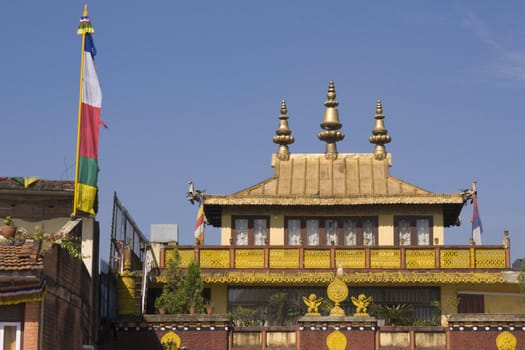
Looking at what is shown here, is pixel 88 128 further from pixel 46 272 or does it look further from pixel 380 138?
pixel 380 138

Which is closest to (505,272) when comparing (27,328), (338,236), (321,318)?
(338,236)

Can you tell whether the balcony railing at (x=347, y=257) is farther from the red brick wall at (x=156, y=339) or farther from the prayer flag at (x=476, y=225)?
the red brick wall at (x=156, y=339)

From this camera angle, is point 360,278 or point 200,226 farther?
point 200,226

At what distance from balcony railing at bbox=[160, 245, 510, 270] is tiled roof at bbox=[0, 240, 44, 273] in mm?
17075

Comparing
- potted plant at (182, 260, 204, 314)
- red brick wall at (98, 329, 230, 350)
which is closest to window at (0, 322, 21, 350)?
red brick wall at (98, 329, 230, 350)

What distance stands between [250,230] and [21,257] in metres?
21.2

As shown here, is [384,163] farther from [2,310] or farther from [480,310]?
[2,310]

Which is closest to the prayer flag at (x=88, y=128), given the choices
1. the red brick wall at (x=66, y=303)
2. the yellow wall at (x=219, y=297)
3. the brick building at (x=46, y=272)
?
the brick building at (x=46, y=272)

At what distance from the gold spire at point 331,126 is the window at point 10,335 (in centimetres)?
2488

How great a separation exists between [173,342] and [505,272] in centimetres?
1378

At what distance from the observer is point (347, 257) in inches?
1602

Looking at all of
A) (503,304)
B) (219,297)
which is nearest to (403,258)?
(503,304)

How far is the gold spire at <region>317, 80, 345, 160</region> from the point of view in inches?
1845

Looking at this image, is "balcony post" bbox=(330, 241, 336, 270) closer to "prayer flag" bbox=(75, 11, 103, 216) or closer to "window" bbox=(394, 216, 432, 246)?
"window" bbox=(394, 216, 432, 246)
